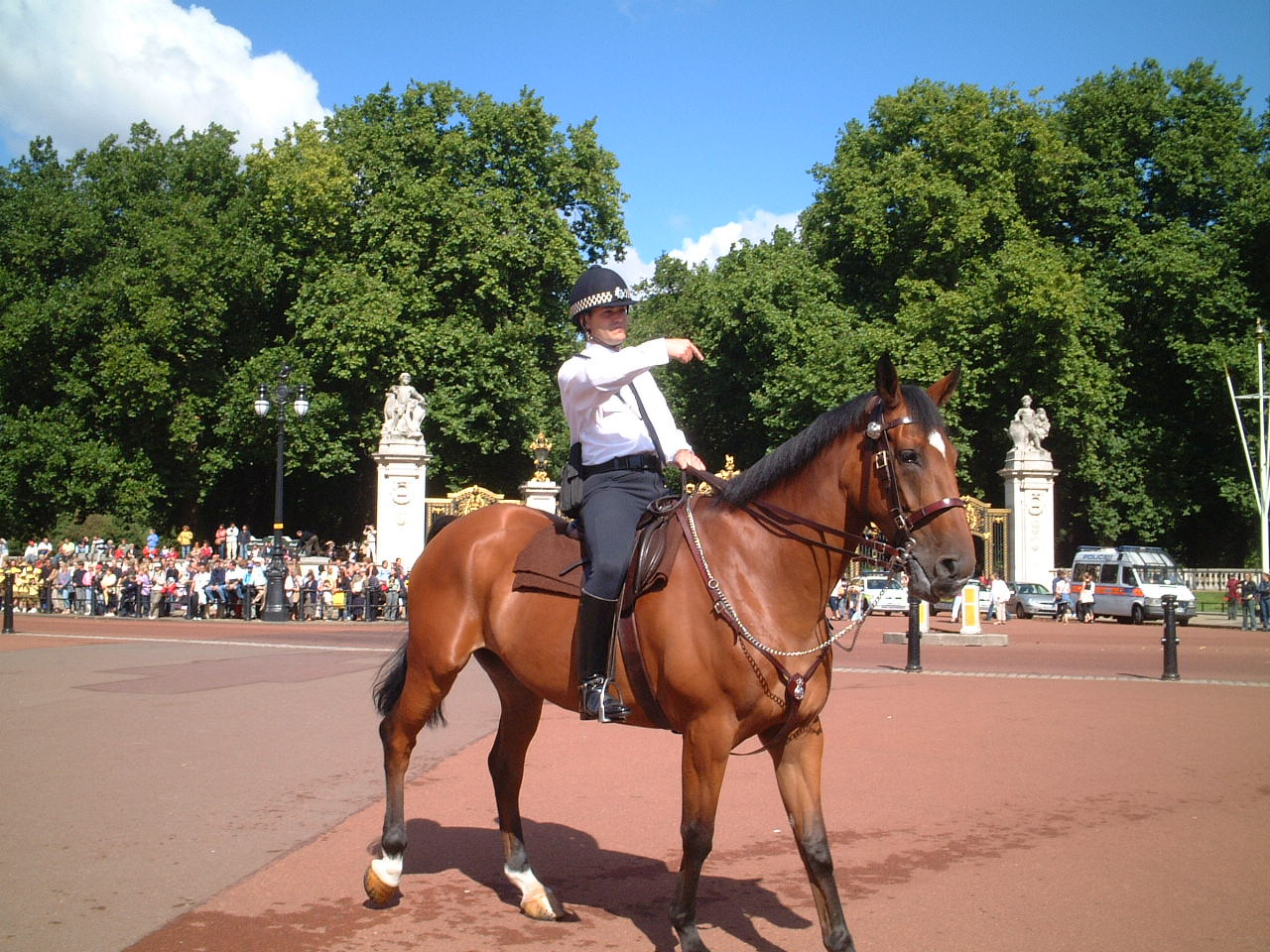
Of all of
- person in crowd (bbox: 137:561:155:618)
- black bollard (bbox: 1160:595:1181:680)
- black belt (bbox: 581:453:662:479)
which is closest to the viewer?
black belt (bbox: 581:453:662:479)

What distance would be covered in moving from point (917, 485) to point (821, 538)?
20.9 inches

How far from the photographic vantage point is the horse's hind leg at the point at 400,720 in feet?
19.1

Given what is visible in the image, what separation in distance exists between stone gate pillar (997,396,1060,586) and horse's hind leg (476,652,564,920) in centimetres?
3137

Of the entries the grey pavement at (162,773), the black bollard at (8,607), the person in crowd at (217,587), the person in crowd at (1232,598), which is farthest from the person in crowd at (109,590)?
the person in crowd at (1232,598)

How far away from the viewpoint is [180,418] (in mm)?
39688

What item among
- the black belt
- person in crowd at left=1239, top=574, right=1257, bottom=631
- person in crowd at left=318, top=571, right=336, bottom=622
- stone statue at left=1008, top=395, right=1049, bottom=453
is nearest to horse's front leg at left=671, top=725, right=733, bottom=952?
the black belt

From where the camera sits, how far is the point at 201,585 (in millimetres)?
30297

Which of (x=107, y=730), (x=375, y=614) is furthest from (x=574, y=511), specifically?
(x=375, y=614)

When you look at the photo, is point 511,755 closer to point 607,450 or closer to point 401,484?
point 607,450

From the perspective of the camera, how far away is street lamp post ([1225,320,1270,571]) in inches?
1366

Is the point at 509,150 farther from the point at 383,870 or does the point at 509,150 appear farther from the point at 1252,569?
the point at 383,870

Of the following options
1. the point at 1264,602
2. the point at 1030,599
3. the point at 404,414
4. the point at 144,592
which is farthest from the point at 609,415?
the point at 1030,599

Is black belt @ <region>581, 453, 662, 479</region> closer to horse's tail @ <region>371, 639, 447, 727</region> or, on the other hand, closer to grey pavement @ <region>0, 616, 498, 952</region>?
horse's tail @ <region>371, 639, 447, 727</region>

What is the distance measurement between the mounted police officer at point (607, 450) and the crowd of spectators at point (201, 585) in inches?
1015
